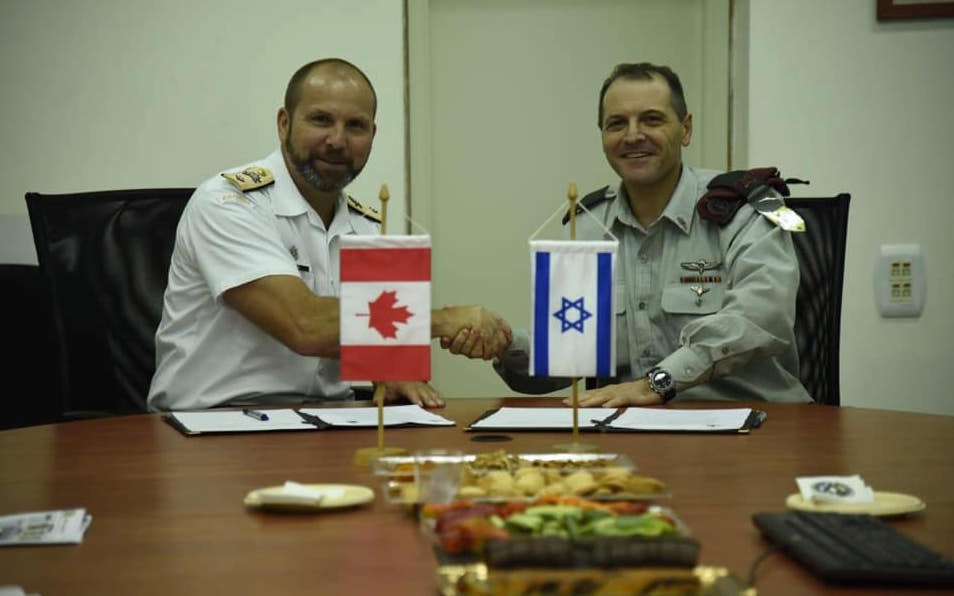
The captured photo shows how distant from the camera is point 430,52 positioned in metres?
3.80

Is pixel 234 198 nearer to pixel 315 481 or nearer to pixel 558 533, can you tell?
pixel 315 481

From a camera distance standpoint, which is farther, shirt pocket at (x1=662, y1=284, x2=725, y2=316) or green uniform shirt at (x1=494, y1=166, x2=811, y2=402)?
shirt pocket at (x1=662, y1=284, x2=725, y2=316)

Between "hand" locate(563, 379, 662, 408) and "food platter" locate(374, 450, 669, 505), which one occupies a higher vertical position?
"food platter" locate(374, 450, 669, 505)

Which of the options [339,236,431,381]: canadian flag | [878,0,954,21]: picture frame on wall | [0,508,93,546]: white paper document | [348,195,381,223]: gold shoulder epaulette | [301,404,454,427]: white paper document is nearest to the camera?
[0,508,93,546]: white paper document

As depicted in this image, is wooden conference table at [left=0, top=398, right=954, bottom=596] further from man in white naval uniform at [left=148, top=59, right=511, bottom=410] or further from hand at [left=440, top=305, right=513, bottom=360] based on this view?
man in white naval uniform at [left=148, top=59, right=511, bottom=410]

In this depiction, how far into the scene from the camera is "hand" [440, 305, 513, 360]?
242 cm

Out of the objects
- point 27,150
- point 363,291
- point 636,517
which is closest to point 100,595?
point 636,517

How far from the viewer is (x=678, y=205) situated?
2.86 meters

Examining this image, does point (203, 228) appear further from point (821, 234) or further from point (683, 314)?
point (821, 234)

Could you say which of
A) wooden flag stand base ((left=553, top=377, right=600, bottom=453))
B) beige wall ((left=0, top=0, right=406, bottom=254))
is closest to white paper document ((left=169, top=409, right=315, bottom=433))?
wooden flag stand base ((left=553, top=377, right=600, bottom=453))

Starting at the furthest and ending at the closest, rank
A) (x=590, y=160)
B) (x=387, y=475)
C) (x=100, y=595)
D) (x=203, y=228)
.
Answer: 1. (x=590, y=160)
2. (x=203, y=228)
3. (x=387, y=475)
4. (x=100, y=595)

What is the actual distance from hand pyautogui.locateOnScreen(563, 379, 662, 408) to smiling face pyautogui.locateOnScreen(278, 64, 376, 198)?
3.11ft

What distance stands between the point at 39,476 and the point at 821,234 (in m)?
1.89

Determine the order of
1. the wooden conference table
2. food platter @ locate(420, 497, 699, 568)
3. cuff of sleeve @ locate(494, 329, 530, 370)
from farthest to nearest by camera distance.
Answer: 1. cuff of sleeve @ locate(494, 329, 530, 370)
2. the wooden conference table
3. food platter @ locate(420, 497, 699, 568)
